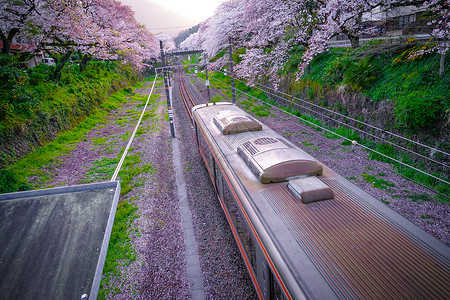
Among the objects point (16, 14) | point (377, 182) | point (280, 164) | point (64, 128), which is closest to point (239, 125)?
point (280, 164)

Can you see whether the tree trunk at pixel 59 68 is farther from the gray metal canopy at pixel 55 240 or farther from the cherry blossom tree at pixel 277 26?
the gray metal canopy at pixel 55 240

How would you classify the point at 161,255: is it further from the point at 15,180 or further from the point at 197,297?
the point at 15,180

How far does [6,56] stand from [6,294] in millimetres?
15614

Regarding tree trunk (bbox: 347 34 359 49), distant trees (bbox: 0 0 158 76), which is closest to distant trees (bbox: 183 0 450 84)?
tree trunk (bbox: 347 34 359 49)

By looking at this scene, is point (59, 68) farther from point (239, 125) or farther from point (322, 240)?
point (322, 240)

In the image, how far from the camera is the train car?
2.81 metres

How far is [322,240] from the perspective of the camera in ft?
11.1

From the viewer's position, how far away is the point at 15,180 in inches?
384

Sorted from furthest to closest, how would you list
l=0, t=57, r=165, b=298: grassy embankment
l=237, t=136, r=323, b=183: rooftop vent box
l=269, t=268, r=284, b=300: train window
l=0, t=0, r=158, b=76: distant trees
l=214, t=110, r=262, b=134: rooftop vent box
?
l=0, t=0, r=158, b=76: distant trees < l=0, t=57, r=165, b=298: grassy embankment < l=214, t=110, r=262, b=134: rooftop vent box < l=237, t=136, r=323, b=183: rooftop vent box < l=269, t=268, r=284, b=300: train window

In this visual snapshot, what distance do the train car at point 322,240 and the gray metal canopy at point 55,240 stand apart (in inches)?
99.3

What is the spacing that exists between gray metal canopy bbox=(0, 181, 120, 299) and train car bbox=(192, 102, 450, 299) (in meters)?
2.52

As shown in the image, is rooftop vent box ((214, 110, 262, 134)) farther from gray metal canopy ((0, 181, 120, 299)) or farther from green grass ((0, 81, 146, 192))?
green grass ((0, 81, 146, 192))

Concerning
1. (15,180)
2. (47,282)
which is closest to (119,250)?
(47,282)

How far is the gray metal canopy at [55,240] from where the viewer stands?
123 inches
